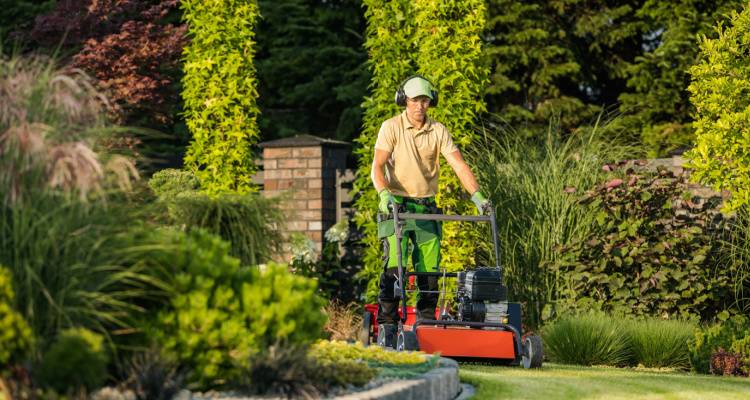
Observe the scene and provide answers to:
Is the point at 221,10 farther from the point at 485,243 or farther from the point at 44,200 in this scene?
the point at 44,200

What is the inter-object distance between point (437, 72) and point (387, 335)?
142 inches

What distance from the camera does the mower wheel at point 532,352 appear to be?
7.85 m

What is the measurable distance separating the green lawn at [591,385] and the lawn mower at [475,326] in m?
0.11

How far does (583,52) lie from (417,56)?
30.2 ft

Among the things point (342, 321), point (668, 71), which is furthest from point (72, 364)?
point (668, 71)

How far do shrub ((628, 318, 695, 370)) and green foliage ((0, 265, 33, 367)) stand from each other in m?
5.44

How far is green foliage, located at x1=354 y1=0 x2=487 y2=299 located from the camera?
11398mm

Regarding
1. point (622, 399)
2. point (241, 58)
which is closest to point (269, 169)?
point (241, 58)

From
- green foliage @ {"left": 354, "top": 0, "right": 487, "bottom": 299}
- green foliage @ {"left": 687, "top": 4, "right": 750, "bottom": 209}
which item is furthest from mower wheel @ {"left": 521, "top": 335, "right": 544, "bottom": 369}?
green foliage @ {"left": 354, "top": 0, "right": 487, "bottom": 299}

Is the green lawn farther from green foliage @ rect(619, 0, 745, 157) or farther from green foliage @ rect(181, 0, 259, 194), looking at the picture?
green foliage @ rect(619, 0, 745, 157)

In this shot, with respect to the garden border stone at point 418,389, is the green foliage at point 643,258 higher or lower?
higher

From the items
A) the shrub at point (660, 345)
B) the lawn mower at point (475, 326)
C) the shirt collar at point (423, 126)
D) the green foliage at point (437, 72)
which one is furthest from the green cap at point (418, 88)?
the green foliage at point (437, 72)

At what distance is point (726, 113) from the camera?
10.3m

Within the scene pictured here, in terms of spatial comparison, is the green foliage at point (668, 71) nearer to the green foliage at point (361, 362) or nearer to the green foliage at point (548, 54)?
the green foliage at point (548, 54)
